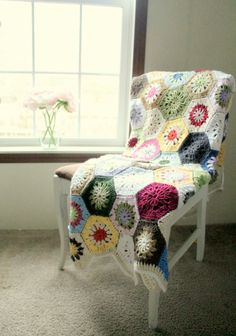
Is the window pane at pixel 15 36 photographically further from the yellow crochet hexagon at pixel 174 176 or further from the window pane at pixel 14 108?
the yellow crochet hexagon at pixel 174 176

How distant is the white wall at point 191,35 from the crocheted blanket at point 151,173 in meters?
0.22

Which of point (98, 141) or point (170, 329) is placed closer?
point (170, 329)

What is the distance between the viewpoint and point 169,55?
194 cm

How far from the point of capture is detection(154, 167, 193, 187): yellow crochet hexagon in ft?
4.26

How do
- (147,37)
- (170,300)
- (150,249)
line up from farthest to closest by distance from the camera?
(147,37)
(170,300)
(150,249)

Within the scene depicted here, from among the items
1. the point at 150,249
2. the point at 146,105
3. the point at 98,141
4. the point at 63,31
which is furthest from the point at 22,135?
the point at 150,249

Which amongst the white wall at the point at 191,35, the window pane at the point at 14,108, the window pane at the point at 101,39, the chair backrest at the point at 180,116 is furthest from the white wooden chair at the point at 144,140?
the window pane at the point at 14,108

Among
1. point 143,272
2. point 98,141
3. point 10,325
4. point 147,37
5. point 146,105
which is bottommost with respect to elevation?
point 10,325

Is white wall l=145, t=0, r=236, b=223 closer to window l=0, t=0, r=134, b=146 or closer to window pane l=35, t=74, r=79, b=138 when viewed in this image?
window l=0, t=0, r=134, b=146

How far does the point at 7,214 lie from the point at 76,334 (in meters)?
0.95

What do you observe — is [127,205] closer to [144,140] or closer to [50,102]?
[144,140]

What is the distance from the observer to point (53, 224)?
6.81 ft

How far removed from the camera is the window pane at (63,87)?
2.03 meters

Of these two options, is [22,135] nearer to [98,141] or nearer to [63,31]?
[98,141]
